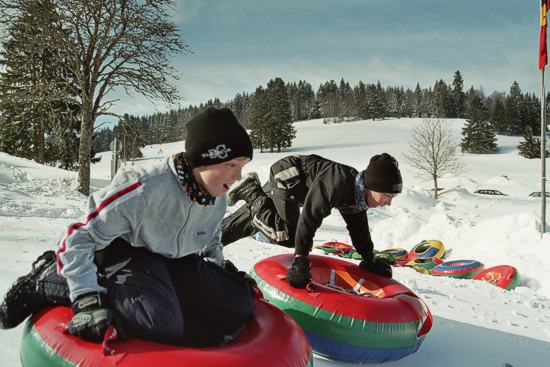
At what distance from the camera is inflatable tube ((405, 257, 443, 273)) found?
7.88 m

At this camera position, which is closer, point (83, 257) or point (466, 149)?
point (83, 257)

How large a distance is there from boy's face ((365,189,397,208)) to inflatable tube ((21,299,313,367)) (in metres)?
1.60

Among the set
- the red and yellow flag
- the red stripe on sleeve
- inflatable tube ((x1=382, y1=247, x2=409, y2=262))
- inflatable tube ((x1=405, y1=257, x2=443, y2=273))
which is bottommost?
inflatable tube ((x1=382, y1=247, x2=409, y2=262))

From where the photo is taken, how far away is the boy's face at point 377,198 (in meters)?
3.20

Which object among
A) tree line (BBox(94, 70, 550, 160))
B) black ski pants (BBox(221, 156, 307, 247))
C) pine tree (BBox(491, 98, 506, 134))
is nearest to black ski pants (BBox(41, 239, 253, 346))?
black ski pants (BBox(221, 156, 307, 247))

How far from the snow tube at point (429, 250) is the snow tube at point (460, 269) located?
4.13 ft

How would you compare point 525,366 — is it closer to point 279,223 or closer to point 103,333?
point 279,223

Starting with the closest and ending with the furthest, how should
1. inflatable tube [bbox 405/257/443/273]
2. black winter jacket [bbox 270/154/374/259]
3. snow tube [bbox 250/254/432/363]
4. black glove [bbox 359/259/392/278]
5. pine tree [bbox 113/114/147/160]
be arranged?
snow tube [bbox 250/254/432/363]
black winter jacket [bbox 270/154/374/259]
black glove [bbox 359/259/392/278]
inflatable tube [bbox 405/257/443/273]
pine tree [bbox 113/114/147/160]

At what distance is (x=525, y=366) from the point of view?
2805mm

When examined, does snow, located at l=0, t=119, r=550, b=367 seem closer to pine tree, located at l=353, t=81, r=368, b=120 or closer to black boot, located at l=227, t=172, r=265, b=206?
black boot, located at l=227, t=172, r=265, b=206

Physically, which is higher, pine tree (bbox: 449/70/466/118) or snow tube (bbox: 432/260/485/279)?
pine tree (bbox: 449/70/466/118)

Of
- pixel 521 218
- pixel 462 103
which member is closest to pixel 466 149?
pixel 462 103

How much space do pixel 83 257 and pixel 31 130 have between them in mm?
25194

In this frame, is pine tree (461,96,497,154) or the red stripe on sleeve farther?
pine tree (461,96,497,154)
